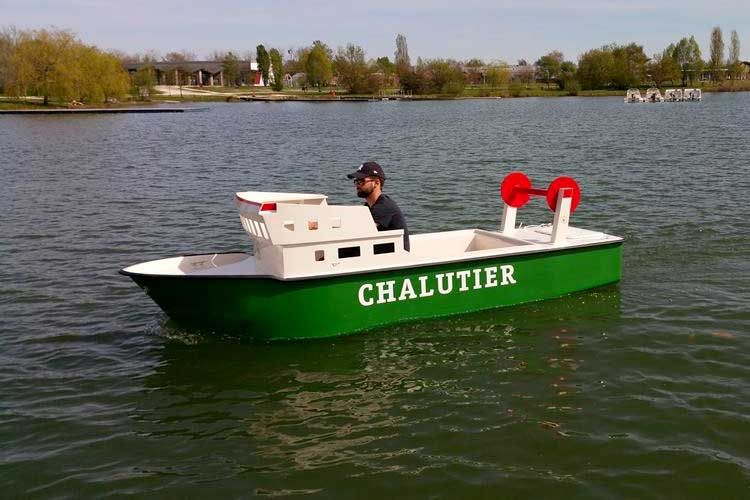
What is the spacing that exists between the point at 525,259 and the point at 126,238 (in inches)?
411

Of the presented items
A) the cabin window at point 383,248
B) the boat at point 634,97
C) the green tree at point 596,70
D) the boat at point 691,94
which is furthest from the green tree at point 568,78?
the cabin window at point 383,248

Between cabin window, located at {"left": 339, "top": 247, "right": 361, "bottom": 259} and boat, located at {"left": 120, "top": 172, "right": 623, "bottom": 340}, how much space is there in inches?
0.6

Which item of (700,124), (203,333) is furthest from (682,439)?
(700,124)

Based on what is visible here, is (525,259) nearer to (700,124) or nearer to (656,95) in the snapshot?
(700,124)

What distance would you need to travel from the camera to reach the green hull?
30.4 ft

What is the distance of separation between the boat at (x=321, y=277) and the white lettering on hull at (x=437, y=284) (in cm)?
2

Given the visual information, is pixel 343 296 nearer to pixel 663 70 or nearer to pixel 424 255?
pixel 424 255

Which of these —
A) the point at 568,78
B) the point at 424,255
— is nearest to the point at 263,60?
the point at 568,78

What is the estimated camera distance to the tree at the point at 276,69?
166 m

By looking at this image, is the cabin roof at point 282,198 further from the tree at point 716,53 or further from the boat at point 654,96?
the tree at point 716,53

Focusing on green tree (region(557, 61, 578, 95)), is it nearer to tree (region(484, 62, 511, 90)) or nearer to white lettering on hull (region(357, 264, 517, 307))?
tree (region(484, 62, 511, 90))

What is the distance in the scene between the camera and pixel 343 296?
31.4 ft

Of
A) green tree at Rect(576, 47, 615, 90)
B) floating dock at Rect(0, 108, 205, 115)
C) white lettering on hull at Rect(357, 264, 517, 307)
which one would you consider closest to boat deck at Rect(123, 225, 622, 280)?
white lettering on hull at Rect(357, 264, 517, 307)

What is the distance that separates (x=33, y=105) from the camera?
287 ft
